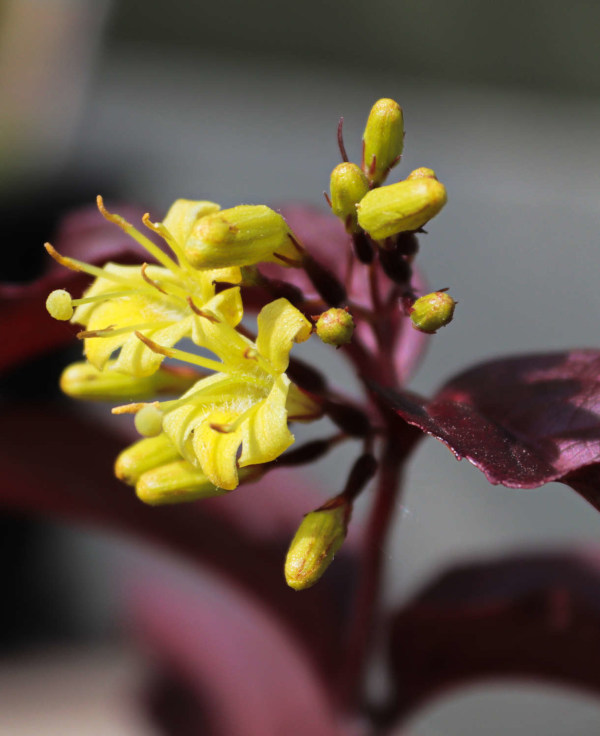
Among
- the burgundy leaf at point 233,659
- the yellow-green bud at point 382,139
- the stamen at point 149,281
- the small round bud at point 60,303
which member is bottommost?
the burgundy leaf at point 233,659

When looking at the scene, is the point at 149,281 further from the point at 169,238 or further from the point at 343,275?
the point at 343,275

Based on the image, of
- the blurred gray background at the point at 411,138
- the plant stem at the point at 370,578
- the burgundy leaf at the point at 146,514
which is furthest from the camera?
the blurred gray background at the point at 411,138

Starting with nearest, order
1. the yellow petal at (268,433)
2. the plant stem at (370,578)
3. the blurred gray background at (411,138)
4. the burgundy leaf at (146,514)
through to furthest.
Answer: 1. the yellow petal at (268,433)
2. the plant stem at (370,578)
3. the burgundy leaf at (146,514)
4. the blurred gray background at (411,138)

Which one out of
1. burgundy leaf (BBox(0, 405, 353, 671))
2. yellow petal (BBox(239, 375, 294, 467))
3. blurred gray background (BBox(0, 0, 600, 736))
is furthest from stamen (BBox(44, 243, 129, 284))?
blurred gray background (BBox(0, 0, 600, 736))

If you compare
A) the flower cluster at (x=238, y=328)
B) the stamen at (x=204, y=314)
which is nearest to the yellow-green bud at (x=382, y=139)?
the flower cluster at (x=238, y=328)

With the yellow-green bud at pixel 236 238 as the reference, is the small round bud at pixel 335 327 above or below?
below

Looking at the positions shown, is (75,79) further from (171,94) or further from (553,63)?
(553,63)

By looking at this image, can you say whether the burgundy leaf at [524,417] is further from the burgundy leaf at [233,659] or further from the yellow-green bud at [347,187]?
the burgundy leaf at [233,659]
